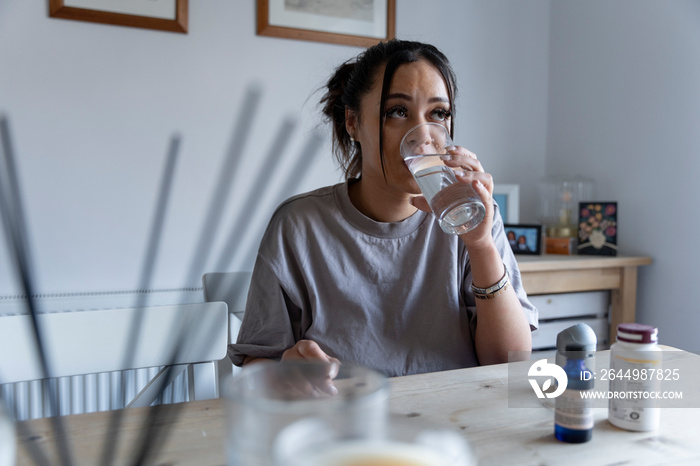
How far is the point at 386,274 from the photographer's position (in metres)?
1.03

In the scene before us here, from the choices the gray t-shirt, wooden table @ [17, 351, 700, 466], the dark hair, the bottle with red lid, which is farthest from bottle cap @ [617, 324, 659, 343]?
the dark hair

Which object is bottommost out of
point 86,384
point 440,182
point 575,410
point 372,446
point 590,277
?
point 86,384

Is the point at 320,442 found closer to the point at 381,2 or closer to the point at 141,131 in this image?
the point at 141,131

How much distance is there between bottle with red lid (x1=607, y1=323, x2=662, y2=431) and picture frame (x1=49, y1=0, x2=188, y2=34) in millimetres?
1702

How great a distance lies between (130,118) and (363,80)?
1.03 meters

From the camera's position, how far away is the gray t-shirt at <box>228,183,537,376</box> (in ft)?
3.24

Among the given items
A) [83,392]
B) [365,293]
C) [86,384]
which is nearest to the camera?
[365,293]

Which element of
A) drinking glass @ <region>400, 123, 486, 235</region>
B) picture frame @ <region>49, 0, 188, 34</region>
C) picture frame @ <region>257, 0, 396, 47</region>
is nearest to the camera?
drinking glass @ <region>400, 123, 486, 235</region>

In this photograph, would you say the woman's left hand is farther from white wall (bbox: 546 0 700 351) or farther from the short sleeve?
white wall (bbox: 546 0 700 351)

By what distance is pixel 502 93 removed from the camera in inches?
91.7

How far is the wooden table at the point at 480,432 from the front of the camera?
1.68 feet

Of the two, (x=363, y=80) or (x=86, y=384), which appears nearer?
(x=363, y=80)

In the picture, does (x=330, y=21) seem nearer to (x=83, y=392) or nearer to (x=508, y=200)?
(x=508, y=200)

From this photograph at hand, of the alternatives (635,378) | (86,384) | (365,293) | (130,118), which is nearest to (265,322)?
(365,293)
